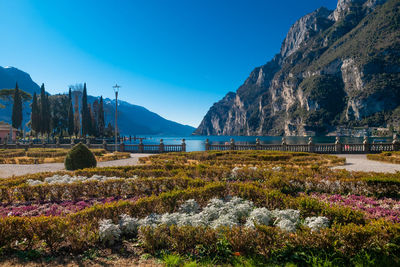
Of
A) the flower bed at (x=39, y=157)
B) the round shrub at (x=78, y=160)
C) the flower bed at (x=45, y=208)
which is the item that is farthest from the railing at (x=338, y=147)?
the flower bed at (x=45, y=208)

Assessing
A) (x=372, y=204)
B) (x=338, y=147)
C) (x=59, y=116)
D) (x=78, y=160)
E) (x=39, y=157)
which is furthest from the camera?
(x=59, y=116)

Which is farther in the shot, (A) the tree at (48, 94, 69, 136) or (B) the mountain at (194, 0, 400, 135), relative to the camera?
(B) the mountain at (194, 0, 400, 135)

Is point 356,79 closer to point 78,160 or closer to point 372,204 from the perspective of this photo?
point 372,204

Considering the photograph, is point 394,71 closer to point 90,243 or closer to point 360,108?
point 360,108

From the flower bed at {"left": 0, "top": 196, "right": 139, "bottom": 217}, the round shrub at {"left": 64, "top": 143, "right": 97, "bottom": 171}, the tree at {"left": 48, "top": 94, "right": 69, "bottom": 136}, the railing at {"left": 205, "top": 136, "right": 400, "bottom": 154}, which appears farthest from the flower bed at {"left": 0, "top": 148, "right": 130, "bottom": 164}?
the tree at {"left": 48, "top": 94, "right": 69, "bottom": 136}

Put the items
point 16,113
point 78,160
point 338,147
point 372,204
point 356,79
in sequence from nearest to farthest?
point 372,204, point 78,160, point 338,147, point 16,113, point 356,79

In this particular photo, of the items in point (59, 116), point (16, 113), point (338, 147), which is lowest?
point (338, 147)

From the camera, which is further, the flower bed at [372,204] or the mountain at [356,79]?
the mountain at [356,79]

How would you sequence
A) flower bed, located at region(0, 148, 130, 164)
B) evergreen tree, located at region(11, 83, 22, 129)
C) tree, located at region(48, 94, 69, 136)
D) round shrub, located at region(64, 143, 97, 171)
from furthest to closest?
1. tree, located at region(48, 94, 69, 136)
2. evergreen tree, located at region(11, 83, 22, 129)
3. flower bed, located at region(0, 148, 130, 164)
4. round shrub, located at region(64, 143, 97, 171)

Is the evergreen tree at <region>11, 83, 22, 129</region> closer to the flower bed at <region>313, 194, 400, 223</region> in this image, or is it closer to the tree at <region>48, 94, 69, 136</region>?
the tree at <region>48, 94, 69, 136</region>

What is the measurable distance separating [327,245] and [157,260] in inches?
114

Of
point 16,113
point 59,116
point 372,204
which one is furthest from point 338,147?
point 59,116

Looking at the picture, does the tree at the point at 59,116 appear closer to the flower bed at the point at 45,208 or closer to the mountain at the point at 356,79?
the flower bed at the point at 45,208

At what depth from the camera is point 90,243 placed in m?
4.16
